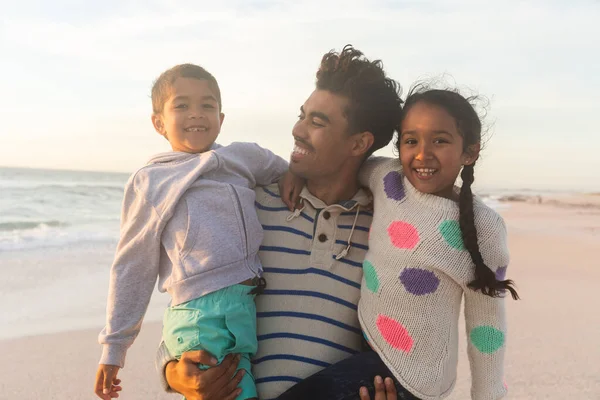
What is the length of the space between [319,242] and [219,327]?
1.85 ft

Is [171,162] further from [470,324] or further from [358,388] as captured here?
[470,324]

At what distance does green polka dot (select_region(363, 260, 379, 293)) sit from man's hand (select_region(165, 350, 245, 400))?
1.92 feet

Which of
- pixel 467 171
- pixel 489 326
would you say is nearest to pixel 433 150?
pixel 467 171

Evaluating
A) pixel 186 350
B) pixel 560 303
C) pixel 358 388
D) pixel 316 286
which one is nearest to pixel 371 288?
pixel 316 286

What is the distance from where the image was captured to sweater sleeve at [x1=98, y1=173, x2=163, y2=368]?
2.33 meters

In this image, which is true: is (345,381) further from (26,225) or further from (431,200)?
(26,225)

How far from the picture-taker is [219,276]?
2.27m

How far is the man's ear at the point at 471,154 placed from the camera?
2447 millimetres

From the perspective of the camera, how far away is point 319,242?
2.51m

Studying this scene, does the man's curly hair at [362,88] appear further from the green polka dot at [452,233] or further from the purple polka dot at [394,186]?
the green polka dot at [452,233]

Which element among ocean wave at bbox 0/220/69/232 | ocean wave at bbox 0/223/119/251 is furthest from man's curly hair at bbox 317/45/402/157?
ocean wave at bbox 0/220/69/232

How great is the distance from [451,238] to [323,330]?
61 centimetres

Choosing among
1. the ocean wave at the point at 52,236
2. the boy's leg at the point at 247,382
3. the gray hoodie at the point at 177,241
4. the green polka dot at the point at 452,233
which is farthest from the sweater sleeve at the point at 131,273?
the ocean wave at the point at 52,236

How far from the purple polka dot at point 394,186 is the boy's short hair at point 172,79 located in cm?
84
